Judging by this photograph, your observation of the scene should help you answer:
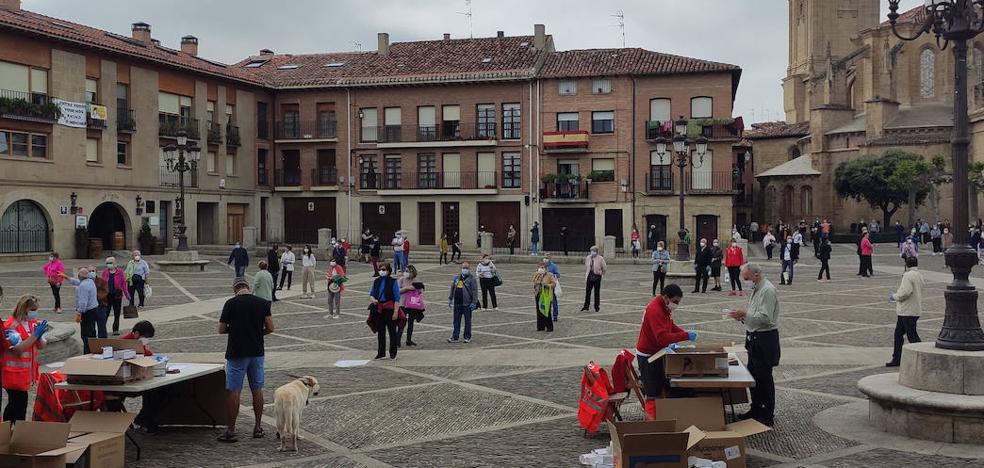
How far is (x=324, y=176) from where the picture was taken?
48.3 m

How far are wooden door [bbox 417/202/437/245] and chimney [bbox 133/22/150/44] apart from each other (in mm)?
16532

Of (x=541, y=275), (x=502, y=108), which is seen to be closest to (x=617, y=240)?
(x=502, y=108)

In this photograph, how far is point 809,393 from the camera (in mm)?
10648

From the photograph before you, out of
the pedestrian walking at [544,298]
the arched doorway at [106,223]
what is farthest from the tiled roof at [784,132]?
the pedestrian walking at [544,298]

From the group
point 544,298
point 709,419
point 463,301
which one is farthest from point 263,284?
point 709,419

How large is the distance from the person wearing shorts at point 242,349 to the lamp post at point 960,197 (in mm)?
6924

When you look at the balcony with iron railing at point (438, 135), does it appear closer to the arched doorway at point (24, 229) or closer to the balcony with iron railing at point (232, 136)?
the balcony with iron railing at point (232, 136)

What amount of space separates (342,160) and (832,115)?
3914 centimetres

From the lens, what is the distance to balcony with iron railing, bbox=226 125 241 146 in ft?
148

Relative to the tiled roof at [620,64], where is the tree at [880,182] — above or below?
below

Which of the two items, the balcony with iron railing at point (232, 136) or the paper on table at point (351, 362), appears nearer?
the paper on table at point (351, 362)

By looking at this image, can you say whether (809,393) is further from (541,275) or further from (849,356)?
(541,275)

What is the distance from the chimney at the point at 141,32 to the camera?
147 feet

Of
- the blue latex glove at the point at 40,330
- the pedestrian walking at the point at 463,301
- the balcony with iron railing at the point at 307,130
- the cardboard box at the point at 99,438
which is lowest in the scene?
the cardboard box at the point at 99,438
